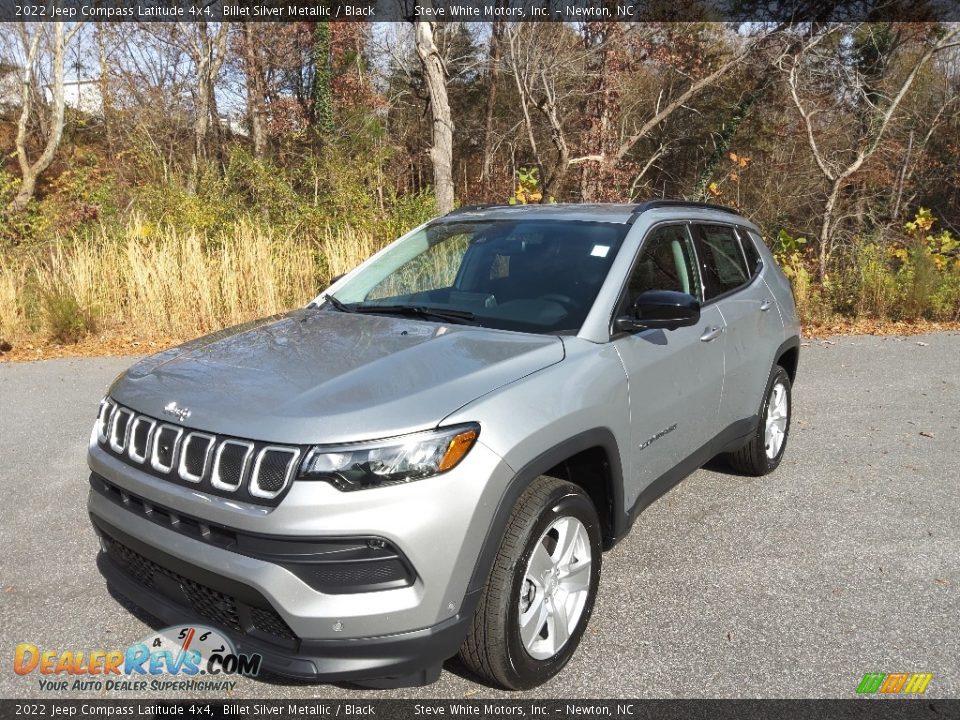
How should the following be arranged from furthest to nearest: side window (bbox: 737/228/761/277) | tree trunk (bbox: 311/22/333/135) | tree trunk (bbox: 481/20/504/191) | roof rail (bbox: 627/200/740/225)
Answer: tree trunk (bbox: 481/20/504/191) < tree trunk (bbox: 311/22/333/135) < side window (bbox: 737/228/761/277) < roof rail (bbox: 627/200/740/225)

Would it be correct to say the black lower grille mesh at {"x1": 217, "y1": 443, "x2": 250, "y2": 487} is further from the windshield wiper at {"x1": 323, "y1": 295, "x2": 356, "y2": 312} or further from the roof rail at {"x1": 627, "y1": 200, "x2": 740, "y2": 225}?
the roof rail at {"x1": 627, "y1": 200, "x2": 740, "y2": 225}

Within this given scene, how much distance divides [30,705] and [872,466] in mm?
5040

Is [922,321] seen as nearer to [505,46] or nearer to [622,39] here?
[622,39]

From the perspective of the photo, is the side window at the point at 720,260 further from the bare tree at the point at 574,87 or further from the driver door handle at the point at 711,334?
the bare tree at the point at 574,87

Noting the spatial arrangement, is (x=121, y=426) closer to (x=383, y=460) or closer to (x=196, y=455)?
(x=196, y=455)

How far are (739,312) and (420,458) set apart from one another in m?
2.66

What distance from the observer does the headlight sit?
219 cm

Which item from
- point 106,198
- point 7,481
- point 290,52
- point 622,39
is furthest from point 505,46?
point 7,481

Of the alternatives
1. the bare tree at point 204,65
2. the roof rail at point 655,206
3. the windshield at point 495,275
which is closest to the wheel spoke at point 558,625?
the windshield at point 495,275

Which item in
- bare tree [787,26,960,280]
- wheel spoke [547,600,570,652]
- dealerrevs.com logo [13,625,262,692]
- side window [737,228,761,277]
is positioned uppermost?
bare tree [787,26,960,280]

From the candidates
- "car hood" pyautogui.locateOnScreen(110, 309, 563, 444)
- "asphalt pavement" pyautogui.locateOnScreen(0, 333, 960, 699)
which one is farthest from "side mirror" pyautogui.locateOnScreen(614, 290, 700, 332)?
"asphalt pavement" pyautogui.locateOnScreen(0, 333, 960, 699)

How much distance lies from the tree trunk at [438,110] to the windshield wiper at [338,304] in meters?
11.2

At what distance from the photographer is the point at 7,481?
4793 millimetres

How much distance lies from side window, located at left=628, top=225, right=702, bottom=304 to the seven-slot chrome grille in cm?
182
